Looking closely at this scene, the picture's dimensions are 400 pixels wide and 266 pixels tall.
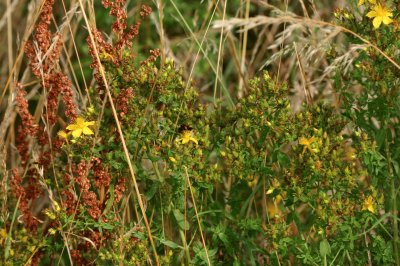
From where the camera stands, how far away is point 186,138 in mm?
2463

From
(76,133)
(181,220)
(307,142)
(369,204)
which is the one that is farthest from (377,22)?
(76,133)

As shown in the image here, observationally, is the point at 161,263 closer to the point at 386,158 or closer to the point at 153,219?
the point at 153,219

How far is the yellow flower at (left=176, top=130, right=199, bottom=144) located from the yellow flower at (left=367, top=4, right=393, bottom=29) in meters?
0.61

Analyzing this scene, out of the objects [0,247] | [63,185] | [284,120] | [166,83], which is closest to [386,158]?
[284,120]

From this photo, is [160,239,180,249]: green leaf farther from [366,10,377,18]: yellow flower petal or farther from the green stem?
[366,10,377,18]: yellow flower petal

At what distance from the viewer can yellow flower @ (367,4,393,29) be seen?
7.63 ft

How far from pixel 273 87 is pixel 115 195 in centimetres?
59

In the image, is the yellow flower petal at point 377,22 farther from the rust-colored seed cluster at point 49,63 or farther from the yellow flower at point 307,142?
the rust-colored seed cluster at point 49,63

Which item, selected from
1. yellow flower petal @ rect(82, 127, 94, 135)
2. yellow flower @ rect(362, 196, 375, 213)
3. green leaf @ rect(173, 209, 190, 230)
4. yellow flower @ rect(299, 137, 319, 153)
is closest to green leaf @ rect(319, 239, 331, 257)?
yellow flower @ rect(362, 196, 375, 213)

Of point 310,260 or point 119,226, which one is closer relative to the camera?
point 310,260

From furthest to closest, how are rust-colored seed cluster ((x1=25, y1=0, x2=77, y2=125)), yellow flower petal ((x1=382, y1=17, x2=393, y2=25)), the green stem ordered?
rust-colored seed cluster ((x1=25, y1=0, x2=77, y2=125)), the green stem, yellow flower petal ((x1=382, y1=17, x2=393, y2=25))

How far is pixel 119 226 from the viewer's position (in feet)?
8.31

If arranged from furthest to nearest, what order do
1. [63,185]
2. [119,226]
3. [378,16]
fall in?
1. [63,185]
2. [119,226]
3. [378,16]

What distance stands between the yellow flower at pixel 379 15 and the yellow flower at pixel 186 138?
24.1 inches
